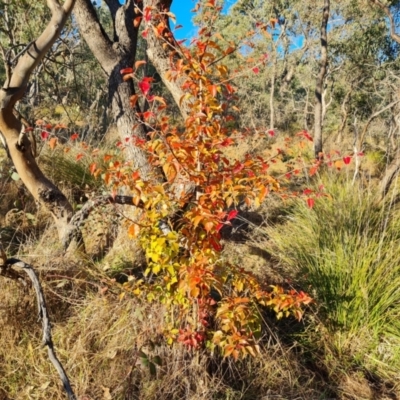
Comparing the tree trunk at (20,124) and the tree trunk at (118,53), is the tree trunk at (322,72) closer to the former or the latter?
the tree trunk at (118,53)

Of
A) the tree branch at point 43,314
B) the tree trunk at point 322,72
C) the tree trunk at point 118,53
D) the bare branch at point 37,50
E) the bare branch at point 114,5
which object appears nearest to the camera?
the tree branch at point 43,314

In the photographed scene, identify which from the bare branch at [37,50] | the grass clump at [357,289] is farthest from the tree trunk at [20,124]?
the grass clump at [357,289]

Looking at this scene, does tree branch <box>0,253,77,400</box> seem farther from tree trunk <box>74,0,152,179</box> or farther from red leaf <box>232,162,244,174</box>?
tree trunk <box>74,0,152,179</box>

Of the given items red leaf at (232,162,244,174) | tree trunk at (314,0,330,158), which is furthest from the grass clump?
tree trunk at (314,0,330,158)

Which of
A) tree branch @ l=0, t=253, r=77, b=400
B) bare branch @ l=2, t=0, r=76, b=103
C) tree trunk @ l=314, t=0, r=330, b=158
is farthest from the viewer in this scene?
tree trunk @ l=314, t=0, r=330, b=158

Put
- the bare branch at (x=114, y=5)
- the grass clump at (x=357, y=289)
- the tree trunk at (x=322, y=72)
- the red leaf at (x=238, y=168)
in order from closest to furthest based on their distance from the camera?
the red leaf at (x=238, y=168), the grass clump at (x=357, y=289), the bare branch at (x=114, y=5), the tree trunk at (x=322, y=72)

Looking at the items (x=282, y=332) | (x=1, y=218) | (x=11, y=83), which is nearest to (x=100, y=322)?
(x=282, y=332)

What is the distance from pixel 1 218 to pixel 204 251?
3187mm

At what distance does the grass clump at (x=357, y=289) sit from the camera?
2.89 meters

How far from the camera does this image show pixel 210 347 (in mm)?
2521

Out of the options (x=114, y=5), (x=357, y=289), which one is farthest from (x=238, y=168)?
Result: (x=114, y=5)

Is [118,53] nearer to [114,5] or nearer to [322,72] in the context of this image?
[114,5]

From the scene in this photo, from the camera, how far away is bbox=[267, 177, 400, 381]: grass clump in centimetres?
289

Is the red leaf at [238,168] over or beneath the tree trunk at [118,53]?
beneath
